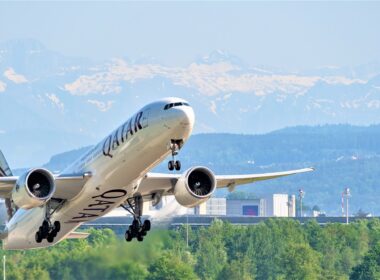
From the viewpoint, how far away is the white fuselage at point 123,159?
56.0 metres

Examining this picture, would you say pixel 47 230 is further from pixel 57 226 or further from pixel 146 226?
pixel 146 226

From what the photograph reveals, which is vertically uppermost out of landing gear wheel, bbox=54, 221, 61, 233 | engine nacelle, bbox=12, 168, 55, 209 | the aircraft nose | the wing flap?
the aircraft nose

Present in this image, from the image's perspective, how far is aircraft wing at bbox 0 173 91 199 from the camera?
2386 inches

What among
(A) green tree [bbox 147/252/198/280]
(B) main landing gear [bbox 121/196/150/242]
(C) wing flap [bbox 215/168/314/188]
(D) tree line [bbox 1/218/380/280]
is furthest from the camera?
(A) green tree [bbox 147/252/198/280]

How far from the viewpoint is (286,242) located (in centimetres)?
12638

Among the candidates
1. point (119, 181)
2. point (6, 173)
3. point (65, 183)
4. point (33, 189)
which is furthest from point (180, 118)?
point (6, 173)

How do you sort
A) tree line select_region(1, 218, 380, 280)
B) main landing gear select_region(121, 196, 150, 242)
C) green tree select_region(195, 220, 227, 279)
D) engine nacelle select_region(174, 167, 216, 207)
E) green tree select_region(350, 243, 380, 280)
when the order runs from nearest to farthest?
engine nacelle select_region(174, 167, 216, 207) < main landing gear select_region(121, 196, 150, 242) < tree line select_region(1, 218, 380, 280) < green tree select_region(195, 220, 227, 279) < green tree select_region(350, 243, 380, 280)

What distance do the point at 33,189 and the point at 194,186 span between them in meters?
7.39

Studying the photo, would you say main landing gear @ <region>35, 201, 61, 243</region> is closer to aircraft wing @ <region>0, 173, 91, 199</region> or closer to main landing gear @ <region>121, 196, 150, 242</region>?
aircraft wing @ <region>0, 173, 91, 199</region>

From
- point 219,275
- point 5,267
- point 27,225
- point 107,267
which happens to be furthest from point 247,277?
point 27,225

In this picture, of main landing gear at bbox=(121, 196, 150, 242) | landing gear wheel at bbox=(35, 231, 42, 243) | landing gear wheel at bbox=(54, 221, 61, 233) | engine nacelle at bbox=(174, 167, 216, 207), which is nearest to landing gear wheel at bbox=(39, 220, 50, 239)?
landing gear wheel at bbox=(35, 231, 42, 243)

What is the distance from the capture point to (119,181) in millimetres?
59094

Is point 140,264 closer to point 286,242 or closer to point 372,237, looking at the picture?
point 286,242

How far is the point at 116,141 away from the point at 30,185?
13.5ft
